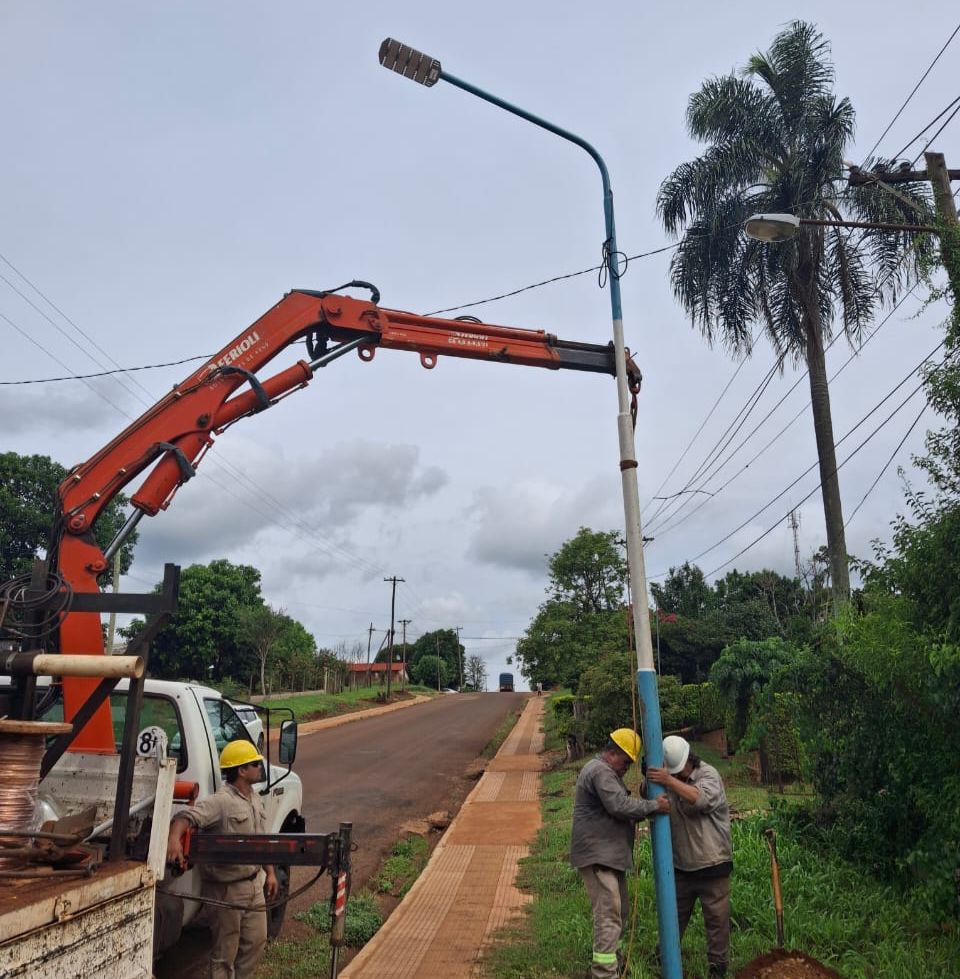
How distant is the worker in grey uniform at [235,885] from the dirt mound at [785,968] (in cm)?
314

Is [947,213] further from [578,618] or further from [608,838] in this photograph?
[578,618]

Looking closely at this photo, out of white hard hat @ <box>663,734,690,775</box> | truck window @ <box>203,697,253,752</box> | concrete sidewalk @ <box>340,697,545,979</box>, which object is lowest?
concrete sidewalk @ <box>340,697,545,979</box>

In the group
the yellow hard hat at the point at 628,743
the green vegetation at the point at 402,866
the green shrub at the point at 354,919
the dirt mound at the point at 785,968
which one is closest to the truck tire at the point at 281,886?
the green shrub at the point at 354,919

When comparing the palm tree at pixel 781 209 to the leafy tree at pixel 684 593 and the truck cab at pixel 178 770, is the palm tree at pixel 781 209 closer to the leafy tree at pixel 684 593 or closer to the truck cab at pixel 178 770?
the truck cab at pixel 178 770

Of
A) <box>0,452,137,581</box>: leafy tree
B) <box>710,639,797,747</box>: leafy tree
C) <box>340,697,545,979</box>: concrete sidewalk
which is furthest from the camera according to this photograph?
<box>0,452,137,581</box>: leafy tree

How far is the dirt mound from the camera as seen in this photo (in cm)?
538

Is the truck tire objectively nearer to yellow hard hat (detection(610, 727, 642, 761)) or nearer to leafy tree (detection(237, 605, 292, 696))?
yellow hard hat (detection(610, 727, 642, 761))

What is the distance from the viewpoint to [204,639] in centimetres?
4619

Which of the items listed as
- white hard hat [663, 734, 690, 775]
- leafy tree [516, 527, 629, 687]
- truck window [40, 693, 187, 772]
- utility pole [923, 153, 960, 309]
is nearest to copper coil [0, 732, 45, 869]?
truck window [40, 693, 187, 772]

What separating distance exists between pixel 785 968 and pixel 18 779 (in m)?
4.69

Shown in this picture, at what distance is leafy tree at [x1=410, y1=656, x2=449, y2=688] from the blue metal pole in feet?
293

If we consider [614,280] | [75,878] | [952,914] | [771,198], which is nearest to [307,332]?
[614,280]

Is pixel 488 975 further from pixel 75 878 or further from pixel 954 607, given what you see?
pixel 954 607

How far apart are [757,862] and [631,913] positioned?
1613mm
